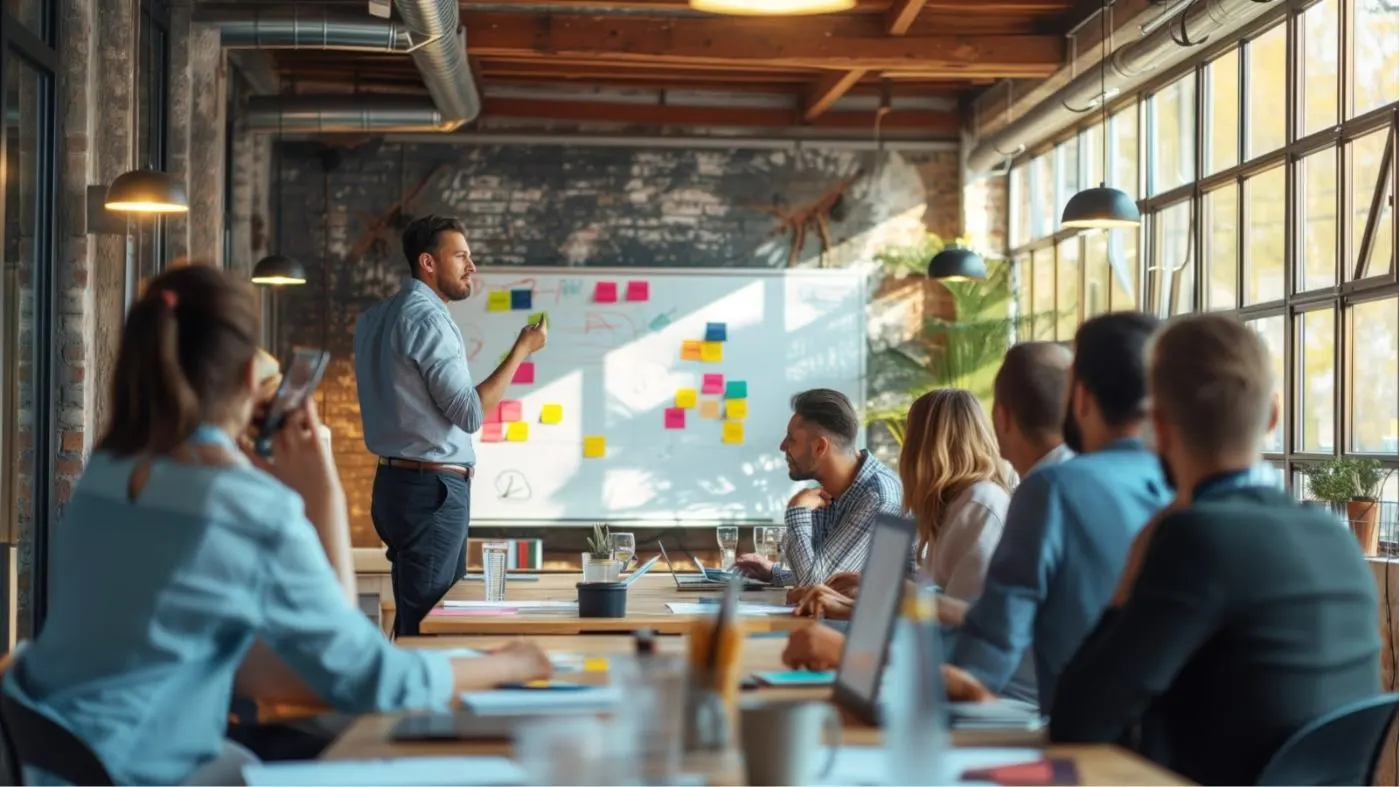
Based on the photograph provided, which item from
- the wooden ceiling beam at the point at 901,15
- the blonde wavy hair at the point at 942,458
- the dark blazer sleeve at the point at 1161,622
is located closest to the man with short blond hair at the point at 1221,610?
the dark blazer sleeve at the point at 1161,622

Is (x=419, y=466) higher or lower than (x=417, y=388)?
lower

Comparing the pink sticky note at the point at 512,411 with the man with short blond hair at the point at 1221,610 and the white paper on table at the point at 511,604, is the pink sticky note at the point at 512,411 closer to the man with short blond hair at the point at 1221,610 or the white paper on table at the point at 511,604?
the white paper on table at the point at 511,604

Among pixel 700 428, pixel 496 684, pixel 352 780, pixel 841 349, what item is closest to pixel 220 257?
pixel 700 428

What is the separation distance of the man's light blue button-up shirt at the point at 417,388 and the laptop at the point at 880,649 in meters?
2.87

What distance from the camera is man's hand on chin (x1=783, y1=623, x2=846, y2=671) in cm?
253

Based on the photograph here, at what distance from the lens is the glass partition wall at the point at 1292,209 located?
5.95m

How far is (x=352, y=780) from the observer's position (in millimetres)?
1712

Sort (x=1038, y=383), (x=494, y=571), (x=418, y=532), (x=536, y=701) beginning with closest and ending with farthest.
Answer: (x=536, y=701) < (x=1038, y=383) < (x=494, y=571) < (x=418, y=532)

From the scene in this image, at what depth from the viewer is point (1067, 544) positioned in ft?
8.12

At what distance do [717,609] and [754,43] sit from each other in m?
5.37

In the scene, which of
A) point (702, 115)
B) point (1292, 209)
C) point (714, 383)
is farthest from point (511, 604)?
point (702, 115)

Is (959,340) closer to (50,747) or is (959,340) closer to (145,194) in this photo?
(145,194)

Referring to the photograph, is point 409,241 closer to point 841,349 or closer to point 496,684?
point 496,684

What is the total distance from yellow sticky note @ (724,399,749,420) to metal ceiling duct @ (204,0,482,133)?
94.7 inches
